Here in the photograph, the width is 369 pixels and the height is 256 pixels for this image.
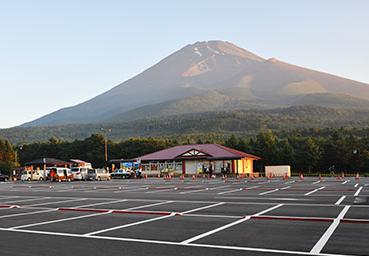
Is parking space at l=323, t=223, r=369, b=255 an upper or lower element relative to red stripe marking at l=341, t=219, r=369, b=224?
lower

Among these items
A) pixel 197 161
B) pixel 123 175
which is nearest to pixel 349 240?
pixel 123 175

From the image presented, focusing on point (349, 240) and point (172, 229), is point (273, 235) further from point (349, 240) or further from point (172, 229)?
point (172, 229)

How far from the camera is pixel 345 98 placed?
182 metres

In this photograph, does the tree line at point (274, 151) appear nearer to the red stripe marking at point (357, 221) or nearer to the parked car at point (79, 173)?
the parked car at point (79, 173)

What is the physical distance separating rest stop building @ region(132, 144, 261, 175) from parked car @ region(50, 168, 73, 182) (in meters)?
15.1

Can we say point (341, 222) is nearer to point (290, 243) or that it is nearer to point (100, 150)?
point (290, 243)

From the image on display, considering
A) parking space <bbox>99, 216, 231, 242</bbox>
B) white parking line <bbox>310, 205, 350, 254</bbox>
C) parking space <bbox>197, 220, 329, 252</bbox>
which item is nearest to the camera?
white parking line <bbox>310, 205, 350, 254</bbox>

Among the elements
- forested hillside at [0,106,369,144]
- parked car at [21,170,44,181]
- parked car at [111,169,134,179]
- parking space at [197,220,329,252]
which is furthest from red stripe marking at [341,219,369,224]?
forested hillside at [0,106,369,144]

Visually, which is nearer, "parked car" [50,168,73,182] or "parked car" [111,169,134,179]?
"parked car" [50,168,73,182]

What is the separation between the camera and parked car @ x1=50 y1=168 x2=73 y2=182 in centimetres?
4731

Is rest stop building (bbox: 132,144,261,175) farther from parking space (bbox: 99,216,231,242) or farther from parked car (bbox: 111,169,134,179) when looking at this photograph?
parking space (bbox: 99,216,231,242)

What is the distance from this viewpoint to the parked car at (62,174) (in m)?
47.3

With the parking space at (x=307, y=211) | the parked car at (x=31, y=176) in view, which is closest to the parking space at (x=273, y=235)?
the parking space at (x=307, y=211)

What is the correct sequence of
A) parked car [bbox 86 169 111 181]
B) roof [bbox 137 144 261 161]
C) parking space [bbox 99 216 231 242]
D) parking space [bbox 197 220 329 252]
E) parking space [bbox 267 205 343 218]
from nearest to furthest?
parking space [bbox 197 220 329 252]
parking space [bbox 99 216 231 242]
parking space [bbox 267 205 343 218]
parked car [bbox 86 169 111 181]
roof [bbox 137 144 261 161]
